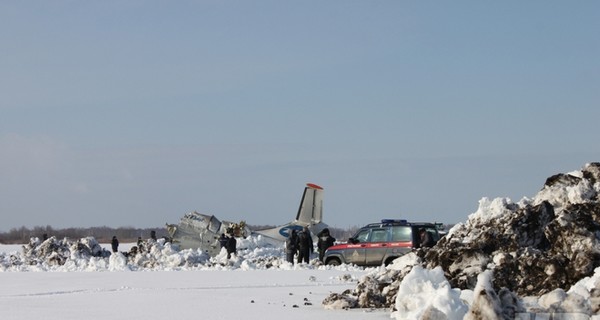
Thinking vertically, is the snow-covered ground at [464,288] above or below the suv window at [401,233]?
below

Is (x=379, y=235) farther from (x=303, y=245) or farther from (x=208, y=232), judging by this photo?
(x=208, y=232)

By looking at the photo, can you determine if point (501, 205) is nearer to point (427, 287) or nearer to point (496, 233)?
point (496, 233)

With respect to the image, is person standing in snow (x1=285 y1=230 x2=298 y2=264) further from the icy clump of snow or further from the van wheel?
the icy clump of snow

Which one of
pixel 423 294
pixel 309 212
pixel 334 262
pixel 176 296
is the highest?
pixel 309 212

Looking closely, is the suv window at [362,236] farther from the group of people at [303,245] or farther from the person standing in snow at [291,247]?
the person standing in snow at [291,247]

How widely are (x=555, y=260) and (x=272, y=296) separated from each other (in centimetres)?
503

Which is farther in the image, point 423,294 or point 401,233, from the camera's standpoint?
point 401,233

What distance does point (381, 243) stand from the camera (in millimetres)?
24922

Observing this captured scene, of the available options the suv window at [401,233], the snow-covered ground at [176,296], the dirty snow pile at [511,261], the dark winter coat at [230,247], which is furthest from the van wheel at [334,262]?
the dirty snow pile at [511,261]

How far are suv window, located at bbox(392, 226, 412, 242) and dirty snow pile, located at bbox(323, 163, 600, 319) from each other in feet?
37.1

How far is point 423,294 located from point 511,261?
2.35m

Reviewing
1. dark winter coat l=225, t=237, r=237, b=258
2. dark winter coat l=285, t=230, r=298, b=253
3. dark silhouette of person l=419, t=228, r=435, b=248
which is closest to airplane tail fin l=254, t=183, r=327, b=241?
dark winter coat l=225, t=237, r=237, b=258

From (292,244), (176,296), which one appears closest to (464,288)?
(176,296)

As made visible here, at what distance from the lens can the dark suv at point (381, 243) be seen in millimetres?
24422
